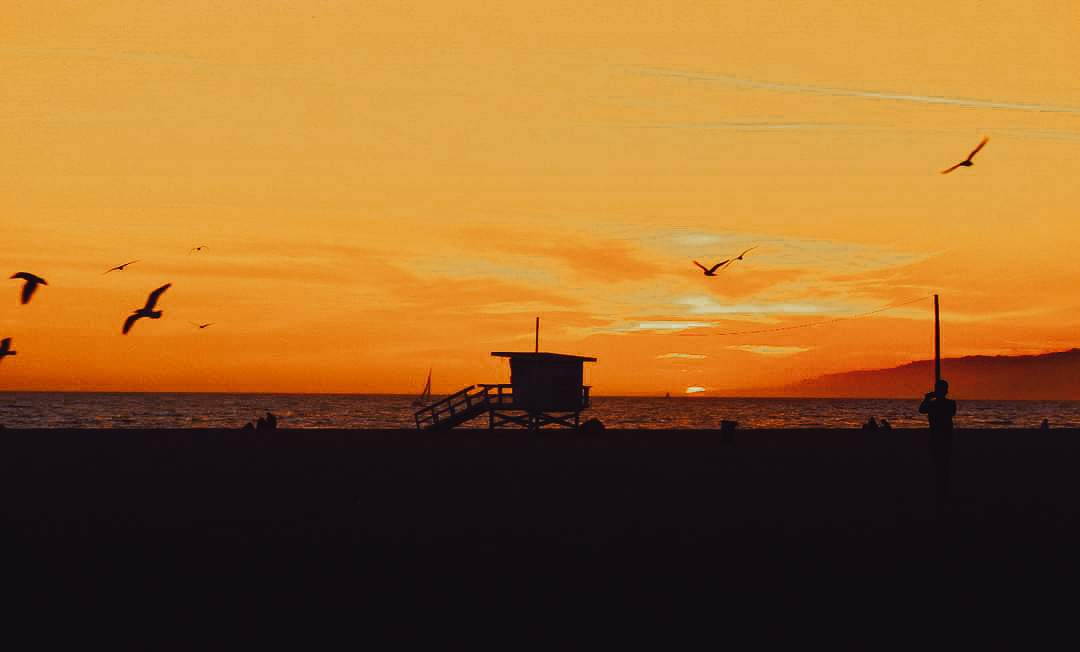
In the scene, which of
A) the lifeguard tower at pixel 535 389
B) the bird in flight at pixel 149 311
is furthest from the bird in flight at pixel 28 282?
the lifeguard tower at pixel 535 389
